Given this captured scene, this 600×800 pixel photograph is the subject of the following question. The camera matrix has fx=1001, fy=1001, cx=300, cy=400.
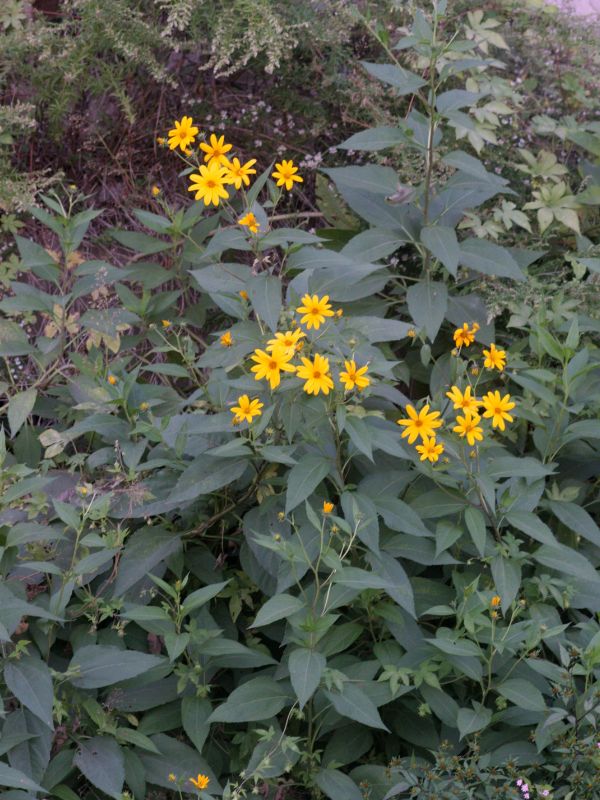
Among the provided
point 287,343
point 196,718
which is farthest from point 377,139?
point 196,718

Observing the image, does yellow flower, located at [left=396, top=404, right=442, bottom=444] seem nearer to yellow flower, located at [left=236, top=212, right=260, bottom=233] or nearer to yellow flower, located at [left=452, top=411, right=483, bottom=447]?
yellow flower, located at [left=452, top=411, right=483, bottom=447]

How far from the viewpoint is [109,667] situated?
211 centimetres

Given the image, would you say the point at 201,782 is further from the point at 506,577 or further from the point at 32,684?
the point at 506,577

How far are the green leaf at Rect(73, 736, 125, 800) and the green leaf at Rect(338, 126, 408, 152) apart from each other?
1575 millimetres

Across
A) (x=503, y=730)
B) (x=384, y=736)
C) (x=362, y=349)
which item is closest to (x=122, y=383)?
(x=362, y=349)

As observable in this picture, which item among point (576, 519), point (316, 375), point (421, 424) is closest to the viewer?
point (316, 375)

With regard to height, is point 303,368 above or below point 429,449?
above

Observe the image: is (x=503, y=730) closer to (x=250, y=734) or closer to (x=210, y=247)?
(x=250, y=734)

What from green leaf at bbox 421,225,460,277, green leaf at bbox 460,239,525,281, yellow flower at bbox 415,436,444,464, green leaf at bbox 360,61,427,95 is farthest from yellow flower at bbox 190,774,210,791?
green leaf at bbox 360,61,427,95

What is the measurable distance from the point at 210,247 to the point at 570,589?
1.20 metres

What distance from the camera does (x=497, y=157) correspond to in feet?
10.7

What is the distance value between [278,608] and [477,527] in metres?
0.48

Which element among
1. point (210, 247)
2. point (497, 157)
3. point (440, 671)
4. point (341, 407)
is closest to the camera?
point (341, 407)

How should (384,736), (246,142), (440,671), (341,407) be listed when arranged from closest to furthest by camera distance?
(341,407), (440,671), (384,736), (246,142)
